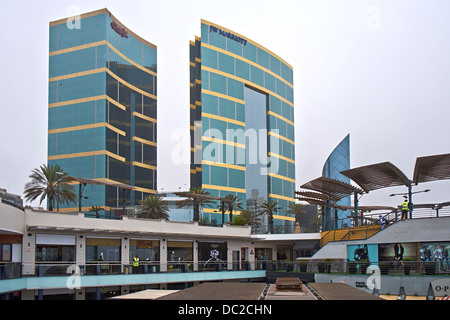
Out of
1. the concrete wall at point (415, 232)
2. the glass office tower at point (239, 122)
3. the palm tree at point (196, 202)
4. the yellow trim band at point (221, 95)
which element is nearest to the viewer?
the concrete wall at point (415, 232)

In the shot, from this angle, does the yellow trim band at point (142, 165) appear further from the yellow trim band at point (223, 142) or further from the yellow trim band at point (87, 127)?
the yellow trim band at point (223, 142)

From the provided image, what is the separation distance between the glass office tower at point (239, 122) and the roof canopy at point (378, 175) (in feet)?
187

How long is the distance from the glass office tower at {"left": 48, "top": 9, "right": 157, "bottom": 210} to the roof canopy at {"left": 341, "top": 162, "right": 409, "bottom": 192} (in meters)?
62.5

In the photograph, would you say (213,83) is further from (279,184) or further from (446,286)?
(446,286)

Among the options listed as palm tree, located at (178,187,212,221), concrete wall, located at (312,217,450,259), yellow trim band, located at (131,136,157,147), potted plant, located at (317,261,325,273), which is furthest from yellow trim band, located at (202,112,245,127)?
concrete wall, located at (312,217,450,259)

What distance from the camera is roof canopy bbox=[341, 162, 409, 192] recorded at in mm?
35875

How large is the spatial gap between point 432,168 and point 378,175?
388 cm

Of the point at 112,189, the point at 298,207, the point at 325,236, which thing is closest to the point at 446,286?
the point at 325,236

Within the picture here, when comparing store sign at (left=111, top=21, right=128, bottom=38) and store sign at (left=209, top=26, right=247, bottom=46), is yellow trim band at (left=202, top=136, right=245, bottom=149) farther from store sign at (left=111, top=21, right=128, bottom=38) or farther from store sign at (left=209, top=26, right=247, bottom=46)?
store sign at (left=111, top=21, right=128, bottom=38)

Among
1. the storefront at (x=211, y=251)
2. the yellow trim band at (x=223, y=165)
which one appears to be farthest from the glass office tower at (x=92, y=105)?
the storefront at (x=211, y=251)

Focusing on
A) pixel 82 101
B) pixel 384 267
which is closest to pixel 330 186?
pixel 384 267

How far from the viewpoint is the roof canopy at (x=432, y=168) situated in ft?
111

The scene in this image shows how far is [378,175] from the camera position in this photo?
37875 millimetres

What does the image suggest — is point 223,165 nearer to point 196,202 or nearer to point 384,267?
point 196,202
